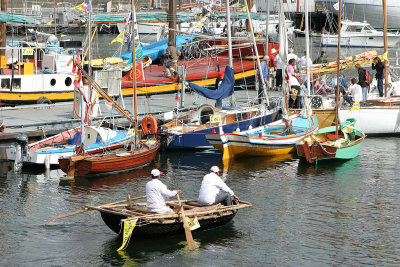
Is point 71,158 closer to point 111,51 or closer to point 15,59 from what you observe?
point 15,59

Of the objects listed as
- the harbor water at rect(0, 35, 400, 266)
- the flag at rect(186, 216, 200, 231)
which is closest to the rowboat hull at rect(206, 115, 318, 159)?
the harbor water at rect(0, 35, 400, 266)

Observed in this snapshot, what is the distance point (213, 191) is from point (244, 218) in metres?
2.37

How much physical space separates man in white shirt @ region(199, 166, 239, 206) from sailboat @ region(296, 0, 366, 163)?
391 inches

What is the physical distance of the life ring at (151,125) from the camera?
33.2m

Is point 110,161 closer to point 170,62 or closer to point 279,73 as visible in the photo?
point 279,73

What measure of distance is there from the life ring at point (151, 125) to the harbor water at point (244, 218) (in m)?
1.61

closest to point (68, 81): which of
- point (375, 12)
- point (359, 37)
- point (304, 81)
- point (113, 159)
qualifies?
point (304, 81)

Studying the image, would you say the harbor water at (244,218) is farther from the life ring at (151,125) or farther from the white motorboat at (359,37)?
the white motorboat at (359,37)

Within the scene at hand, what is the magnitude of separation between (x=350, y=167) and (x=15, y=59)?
22.3 meters

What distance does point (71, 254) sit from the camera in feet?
64.7

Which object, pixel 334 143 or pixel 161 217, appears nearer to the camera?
pixel 161 217

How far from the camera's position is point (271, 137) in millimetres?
32469

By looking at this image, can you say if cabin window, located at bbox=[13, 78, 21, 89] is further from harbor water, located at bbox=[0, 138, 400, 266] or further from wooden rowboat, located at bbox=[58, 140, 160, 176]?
wooden rowboat, located at bbox=[58, 140, 160, 176]

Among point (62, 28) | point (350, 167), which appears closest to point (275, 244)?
point (350, 167)
